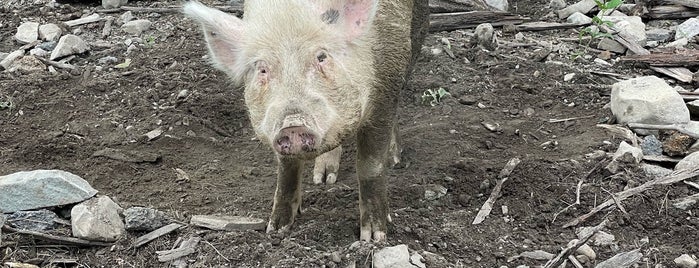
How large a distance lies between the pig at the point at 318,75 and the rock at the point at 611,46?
3.04 meters

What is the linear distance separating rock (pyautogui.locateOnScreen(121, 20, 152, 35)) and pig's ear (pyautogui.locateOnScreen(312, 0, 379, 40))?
4.13 m

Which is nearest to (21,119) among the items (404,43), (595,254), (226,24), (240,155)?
(240,155)

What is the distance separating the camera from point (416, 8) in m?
5.18

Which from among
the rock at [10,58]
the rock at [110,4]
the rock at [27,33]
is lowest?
the rock at [110,4]

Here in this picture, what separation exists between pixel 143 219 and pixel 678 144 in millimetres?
3202

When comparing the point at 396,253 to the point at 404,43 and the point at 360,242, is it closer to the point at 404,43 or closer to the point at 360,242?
the point at 360,242

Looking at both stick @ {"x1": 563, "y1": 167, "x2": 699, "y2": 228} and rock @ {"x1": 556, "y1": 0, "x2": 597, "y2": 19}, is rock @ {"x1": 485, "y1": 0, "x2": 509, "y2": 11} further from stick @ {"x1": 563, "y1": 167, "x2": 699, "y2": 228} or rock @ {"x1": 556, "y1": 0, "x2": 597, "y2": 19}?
stick @ {"x1": 563, "y1": 167, "x2": 699, "y2": 228}

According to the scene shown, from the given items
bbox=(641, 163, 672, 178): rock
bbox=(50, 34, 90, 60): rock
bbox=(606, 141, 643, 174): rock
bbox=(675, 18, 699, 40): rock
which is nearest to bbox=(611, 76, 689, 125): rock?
bbox=(606, 141, 643, 174): rock

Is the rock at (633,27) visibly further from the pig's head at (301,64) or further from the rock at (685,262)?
the pig's head at (301,64)

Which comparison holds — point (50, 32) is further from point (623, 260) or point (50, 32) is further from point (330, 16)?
point (623, 260)

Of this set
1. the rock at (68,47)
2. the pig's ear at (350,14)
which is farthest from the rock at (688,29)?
the rock at (68,47)

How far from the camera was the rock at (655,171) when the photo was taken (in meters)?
4.99

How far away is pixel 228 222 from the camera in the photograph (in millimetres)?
4527

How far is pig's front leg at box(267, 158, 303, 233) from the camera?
463 centimetres
